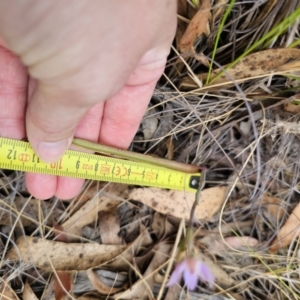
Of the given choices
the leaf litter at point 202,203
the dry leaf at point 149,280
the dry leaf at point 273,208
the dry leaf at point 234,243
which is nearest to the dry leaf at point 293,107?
the leaf litter at point 202,203

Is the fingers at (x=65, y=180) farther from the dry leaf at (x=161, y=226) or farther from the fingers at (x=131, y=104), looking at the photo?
the dry leaf at (x=161, y=226)

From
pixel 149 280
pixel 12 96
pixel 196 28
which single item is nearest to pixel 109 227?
pixel 149 280

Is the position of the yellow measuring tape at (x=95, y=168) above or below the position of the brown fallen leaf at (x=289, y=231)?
above

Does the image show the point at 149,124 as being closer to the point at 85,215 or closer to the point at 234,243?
the point at 85,215

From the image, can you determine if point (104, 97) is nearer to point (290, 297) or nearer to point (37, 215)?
point (37, 215)

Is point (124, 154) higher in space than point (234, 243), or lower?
higher

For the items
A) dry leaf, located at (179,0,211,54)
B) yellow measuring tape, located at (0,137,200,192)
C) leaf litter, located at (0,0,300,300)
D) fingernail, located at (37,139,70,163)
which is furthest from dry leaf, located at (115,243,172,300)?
dry leaf, located at (179,0,211,54)
